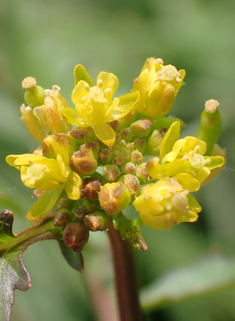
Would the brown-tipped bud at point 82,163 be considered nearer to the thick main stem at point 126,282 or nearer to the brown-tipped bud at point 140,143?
the brown-tipped bud at point 140,143

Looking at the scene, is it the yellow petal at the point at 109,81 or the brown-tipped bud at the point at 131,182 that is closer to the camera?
the brown-tipped bud at the point at 131,182

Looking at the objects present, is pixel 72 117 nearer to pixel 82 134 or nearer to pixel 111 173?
pixel 82 134

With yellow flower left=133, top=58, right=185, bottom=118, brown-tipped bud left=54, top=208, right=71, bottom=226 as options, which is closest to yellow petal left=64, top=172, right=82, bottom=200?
brown-tipped bud left=54, top=208, right=71, bottom=226

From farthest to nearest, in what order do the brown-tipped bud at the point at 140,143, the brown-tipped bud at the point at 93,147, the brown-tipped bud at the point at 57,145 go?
the brown-tipped bud at the point at 140,143, the brown-tipped bud at the point at 93,147, the brown-tipped bud at the point at 57,145

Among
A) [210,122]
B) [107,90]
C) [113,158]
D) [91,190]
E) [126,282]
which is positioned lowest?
[126,282]

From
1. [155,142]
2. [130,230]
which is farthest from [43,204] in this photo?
[155,142]

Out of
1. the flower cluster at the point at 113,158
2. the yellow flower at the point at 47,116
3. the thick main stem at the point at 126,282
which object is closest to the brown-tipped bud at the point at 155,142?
the flower cluster at the point at 113,158

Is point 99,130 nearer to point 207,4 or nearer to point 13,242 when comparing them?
point 13,242

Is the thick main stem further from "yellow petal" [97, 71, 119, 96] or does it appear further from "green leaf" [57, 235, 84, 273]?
"yellow petal" [97, 71, 119, 96]
